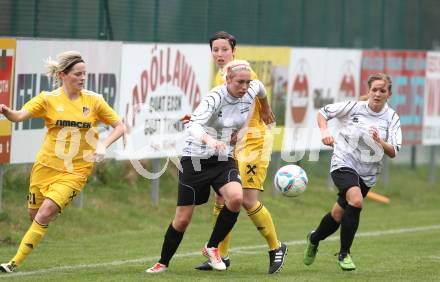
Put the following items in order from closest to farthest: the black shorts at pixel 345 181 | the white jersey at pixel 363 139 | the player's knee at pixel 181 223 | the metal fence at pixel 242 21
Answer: the player's knee at pixel 181 223
the black shorts at pixel 345 181
the white jersey at pixel 363 139
the metal fence at pixel 242 21

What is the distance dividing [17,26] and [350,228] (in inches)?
262

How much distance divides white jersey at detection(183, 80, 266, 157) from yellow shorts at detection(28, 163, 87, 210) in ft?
3.32

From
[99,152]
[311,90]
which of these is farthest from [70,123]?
[311,90]

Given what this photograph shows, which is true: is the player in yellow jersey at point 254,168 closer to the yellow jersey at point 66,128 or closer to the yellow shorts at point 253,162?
the yellow shorts at point 253,162

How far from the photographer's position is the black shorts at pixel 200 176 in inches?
399

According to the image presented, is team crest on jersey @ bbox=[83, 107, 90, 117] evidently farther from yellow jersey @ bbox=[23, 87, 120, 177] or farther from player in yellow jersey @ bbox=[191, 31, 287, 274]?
player in yellow jersey @ bbox=[191, 31, 287, 274]

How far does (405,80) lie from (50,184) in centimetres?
1166

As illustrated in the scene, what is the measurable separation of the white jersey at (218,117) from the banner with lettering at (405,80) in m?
9.89

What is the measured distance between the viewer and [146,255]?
1223 cm

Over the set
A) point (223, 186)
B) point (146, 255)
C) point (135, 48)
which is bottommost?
point (146, 255)

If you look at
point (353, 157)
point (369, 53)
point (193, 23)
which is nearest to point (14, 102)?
point (353, 157)

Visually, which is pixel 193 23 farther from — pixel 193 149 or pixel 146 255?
pixel 193 149

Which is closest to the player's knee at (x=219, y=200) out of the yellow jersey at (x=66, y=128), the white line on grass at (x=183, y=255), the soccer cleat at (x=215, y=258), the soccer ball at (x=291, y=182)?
the soccer cleat at (x=215, y=258)

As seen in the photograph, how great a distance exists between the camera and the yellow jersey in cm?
1012
